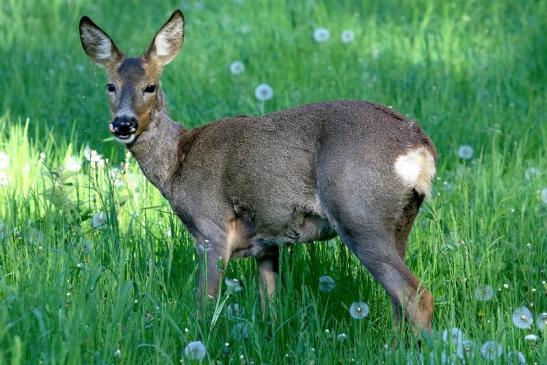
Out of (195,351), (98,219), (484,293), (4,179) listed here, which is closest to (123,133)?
(98,219)

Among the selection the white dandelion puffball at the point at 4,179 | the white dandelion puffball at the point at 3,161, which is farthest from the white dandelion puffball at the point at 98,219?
the white dandelion puffball at the point at 3,161

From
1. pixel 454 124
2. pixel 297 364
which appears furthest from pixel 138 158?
pixel 454 124

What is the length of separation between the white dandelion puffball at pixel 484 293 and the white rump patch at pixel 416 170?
54cm

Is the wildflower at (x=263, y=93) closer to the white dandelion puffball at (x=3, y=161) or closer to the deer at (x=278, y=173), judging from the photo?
the white dandelion puffball at (x=3, y=161)

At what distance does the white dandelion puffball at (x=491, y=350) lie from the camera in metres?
4.26

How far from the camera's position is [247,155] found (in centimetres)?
541

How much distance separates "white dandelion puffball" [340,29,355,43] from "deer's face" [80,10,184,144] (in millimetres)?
3926

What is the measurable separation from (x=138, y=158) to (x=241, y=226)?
664mm

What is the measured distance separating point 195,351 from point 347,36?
5749mm

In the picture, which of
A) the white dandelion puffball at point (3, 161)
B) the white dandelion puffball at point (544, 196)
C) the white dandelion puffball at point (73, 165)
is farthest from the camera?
the white dandelion puffball at point (3, 161)

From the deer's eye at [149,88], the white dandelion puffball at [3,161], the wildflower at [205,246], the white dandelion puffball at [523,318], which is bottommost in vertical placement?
the white dandelion puffball at [523,318]

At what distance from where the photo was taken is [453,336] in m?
4.49

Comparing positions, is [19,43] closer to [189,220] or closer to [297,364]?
[189,220]

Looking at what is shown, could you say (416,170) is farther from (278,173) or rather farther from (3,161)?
(3,161)
